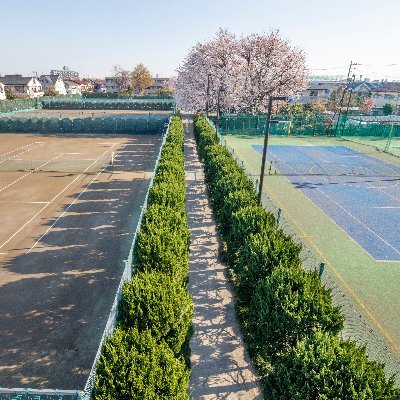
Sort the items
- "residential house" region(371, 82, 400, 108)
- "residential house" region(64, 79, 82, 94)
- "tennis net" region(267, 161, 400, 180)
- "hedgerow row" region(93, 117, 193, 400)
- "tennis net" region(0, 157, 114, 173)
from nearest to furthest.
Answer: "hedgerow row" region(93, 117, 193, 400) → "tennis net" region(0, 157, 114, 173) → "tennis net" region(267, 161, 400, 180) → "residential house" region(371, 82, 400, 108) → "residential house" region(64, 79, 82, 94)

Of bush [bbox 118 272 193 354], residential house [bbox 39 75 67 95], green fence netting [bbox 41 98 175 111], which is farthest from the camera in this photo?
residential house [bbox 39 75 67 95]

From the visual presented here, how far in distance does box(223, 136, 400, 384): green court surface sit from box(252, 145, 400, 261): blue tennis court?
1.04 metres

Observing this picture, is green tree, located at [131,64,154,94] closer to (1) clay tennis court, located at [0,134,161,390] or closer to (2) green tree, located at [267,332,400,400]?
(1) clay tennis court, located at [0,134,161,390]

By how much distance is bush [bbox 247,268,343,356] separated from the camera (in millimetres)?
8812

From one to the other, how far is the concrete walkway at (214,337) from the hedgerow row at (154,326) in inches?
44.0

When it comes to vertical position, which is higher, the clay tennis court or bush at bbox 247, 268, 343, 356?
bush at bbox 247, 268, 343, 356

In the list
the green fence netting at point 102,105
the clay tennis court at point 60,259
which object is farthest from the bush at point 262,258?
the green fence netting at point 102,105

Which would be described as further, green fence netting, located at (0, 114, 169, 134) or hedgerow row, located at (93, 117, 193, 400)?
green fence netting, located at (0, 114, 169, 134)

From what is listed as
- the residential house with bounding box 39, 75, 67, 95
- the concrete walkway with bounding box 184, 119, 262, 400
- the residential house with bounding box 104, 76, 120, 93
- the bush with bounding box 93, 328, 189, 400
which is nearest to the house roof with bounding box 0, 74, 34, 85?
the residential house with bounding box 39, 75, 67, 95

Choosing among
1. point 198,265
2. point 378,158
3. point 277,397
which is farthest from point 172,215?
point 378,158

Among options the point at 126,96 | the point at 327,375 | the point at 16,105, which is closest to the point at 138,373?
the point at 327,375

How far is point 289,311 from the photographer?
8.82 metres

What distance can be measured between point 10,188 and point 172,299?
78.1 ft

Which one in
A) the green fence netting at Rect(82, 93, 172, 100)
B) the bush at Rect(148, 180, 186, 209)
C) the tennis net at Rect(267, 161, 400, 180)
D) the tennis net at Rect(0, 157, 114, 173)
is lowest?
the tennis net at Rect(0, 157, 114, 173)
